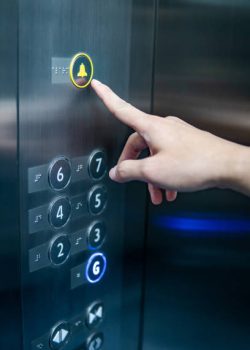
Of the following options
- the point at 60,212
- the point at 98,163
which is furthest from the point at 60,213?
the point at 98,163

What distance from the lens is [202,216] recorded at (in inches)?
36.7

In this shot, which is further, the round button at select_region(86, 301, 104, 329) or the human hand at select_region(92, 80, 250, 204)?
the round button at select_region(86, 301, 104, 329)

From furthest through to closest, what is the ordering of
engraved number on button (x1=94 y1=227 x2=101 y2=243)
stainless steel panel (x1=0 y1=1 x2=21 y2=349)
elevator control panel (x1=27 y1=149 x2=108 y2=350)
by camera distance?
engraved number on button (x1=94 y1=227 x2=101 y2=243)
elevator control panel (x1=27 y1=149 x2=108 y2=350)
stainless steel panel (x1=0 y1=1 x2=21 y2=349)

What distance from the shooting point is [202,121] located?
0.88 metres

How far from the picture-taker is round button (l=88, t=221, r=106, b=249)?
829 millimetres

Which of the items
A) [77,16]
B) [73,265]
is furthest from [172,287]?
[77,16]

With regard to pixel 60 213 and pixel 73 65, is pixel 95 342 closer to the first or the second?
pixel 60 213

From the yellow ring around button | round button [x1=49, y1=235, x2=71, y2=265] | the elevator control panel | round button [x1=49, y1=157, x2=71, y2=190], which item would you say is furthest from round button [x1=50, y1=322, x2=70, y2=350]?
the yellow ring around button

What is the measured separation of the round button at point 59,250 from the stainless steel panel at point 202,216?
0.22m

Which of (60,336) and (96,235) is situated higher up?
(96,235)

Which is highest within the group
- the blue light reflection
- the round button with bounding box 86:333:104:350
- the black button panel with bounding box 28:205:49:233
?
the black button panel with bounding box 28:205:49:233

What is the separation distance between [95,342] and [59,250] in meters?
0.22

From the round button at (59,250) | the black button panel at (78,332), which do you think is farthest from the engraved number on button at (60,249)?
the black button panel at (78,332)

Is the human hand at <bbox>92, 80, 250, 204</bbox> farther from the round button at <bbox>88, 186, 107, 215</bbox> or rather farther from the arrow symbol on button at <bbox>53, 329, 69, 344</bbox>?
the arrow symbol on button at <bbox>53, 329, 69, 344</bbox>
